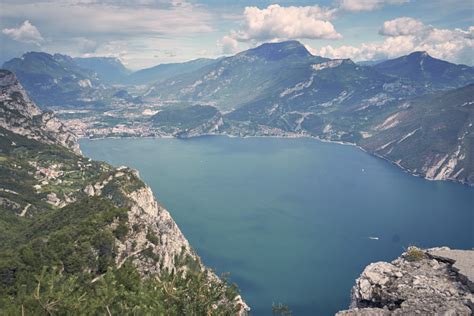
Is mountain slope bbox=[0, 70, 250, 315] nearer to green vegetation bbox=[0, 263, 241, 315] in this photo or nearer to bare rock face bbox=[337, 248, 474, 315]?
green vegetation bbox=[0, 263, 241, 315]

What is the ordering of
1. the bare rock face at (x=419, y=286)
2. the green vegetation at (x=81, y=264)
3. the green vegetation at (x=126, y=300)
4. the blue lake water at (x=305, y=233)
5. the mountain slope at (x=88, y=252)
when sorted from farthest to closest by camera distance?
the blue lake water at (x=305, y=233)
the mountain slope at (x=88, y=252)
the green vegetation at (x=81, y=264)
the green vegetation at (x=126, y=300)
the bare rock face at (x=419, y=286)

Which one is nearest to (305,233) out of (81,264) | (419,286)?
(81,264)

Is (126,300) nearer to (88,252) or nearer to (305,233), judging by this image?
(88,252)

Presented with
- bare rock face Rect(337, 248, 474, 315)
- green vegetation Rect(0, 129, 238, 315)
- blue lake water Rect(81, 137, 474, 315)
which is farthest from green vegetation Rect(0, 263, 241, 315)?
blue lake water Rect(81, 137, 474, 315)

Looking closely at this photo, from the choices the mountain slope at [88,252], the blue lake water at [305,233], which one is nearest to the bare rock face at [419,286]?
the mountain slope at [88,252]

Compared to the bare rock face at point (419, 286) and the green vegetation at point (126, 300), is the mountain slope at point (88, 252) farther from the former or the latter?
the bare rock face at point (419, 286)

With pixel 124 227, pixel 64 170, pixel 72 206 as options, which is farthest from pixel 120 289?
pixel 64 170
